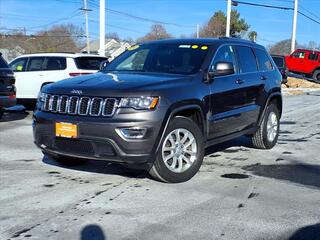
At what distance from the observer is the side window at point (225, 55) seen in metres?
6.62

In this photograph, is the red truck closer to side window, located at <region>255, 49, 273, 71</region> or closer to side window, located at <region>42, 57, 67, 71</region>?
side window, located at <region>42, 57, 67, 71</region>

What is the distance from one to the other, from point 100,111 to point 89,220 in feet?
4.43

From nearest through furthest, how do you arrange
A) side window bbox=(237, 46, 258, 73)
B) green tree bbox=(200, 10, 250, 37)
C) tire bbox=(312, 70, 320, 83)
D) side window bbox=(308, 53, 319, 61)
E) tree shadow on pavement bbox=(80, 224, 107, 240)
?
tree shadow on pavement bbox=(80, 224, 107, 240), side window bbox=(237, 46, 258, 73), side window bbox=(308, 53, 319, 61), tire bbox=(312, 70, 320, 83), green tree bbox=(200, 10, 250, 37)

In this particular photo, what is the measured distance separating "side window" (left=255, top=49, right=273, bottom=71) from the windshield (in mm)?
1622

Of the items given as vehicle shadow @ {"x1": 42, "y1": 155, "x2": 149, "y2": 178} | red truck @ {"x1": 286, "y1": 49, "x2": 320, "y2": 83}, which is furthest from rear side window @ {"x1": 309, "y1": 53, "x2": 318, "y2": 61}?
vehicle shadow @ {"x1": 42, "y1": 155, "x2": 149, "y2": 178}

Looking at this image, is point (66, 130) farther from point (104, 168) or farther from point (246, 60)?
point (246, 60)

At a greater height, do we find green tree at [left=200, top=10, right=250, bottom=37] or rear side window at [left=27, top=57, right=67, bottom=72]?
green tree at [left=200, top=10, right=250, bottom=37]

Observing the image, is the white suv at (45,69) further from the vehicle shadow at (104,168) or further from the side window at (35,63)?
the vehicle shadow at (104,168)

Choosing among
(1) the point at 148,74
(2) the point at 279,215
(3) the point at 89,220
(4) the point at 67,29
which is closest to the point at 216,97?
(1) the point at 148,74

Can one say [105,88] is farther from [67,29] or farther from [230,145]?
[67,29]

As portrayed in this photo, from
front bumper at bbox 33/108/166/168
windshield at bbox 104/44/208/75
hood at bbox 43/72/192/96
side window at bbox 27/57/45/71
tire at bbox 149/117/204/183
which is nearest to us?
front bumper at bbox 33/108/166/168

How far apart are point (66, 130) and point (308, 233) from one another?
283 cm

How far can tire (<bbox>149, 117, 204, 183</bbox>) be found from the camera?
5629 mm

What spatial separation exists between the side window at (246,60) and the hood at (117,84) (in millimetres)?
1538
